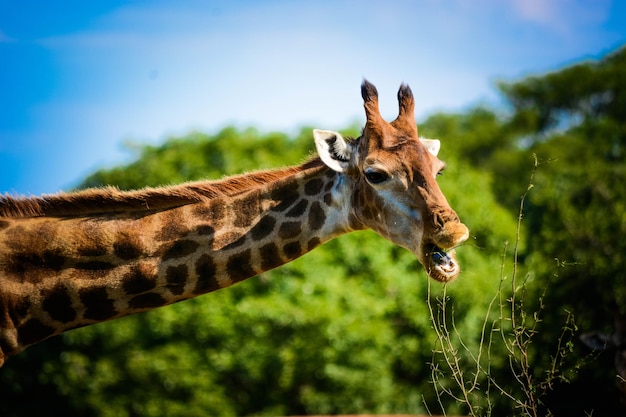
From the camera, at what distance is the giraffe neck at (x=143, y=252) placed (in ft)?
20.2

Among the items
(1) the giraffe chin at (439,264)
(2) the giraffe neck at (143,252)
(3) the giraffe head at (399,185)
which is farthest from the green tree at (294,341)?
(1) the giraffe chin at (439,264)

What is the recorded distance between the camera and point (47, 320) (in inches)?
244

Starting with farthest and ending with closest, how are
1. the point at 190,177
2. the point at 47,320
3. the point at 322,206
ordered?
the point at 190,177 < the point at 322,206 < the point at 47,320

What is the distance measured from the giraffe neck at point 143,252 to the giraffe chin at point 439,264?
91 cm

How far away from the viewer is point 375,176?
6500 millimetres

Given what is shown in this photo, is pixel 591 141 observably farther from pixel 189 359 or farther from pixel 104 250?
pixel 104 250

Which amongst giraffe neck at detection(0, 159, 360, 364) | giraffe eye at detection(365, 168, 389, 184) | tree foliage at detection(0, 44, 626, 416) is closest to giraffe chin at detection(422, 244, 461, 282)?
giraffe eye at detection(365, 168, 389, 184)

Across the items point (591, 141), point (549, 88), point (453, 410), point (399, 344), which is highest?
point (549, 88)

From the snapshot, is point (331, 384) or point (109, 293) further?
point (331, 384)

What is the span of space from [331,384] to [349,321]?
196 centimetres

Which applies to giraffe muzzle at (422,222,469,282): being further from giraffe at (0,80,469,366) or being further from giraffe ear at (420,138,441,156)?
giraffe ear at (420,138,441,156)

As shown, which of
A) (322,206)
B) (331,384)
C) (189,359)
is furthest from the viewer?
(189,359)

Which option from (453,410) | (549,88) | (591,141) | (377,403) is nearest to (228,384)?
(377,403)

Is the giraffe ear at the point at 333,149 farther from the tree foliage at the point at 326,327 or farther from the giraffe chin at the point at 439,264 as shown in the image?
the tree foliage at the point at 326,327
